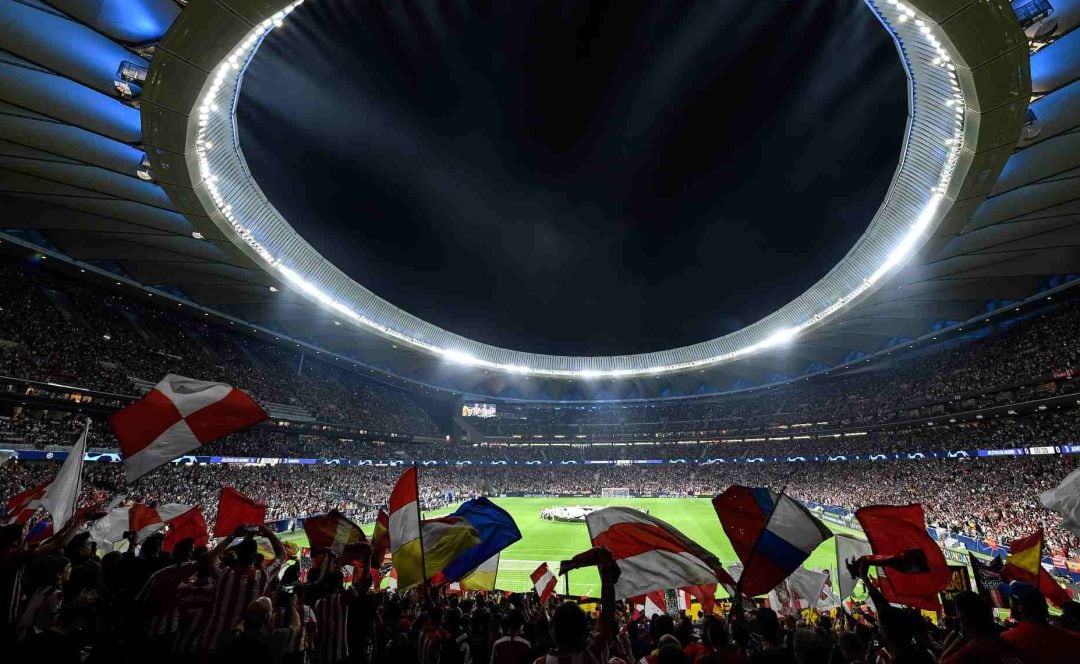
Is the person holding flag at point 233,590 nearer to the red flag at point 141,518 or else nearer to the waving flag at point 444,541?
the waving flag at point 444,541

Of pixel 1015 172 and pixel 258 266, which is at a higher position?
pixel 258 266

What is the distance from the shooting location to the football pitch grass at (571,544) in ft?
68.4

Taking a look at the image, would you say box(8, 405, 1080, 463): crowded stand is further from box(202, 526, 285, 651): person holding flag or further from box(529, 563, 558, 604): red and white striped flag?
box(202, 526, 285, 651): person holding flag

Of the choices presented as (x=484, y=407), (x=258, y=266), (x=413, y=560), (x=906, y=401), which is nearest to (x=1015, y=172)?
(x=413, y=560)

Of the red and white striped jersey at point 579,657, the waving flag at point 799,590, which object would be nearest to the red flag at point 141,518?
the red and white striped jersey at point 579,657

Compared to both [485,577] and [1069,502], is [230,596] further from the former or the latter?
[1069,502]

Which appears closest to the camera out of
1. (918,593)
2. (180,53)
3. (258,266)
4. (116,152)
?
(918,593)

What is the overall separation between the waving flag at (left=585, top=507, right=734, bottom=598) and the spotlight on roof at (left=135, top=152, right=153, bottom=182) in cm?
2066

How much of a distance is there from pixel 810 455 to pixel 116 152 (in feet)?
206

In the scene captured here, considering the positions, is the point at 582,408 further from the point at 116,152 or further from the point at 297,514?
the point at 116,152

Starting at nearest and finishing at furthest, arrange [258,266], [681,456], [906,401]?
[258,266], [906,401], [681,456]

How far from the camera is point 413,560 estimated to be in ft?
19.1

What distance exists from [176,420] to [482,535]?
17.4 feet

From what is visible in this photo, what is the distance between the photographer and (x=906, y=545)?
288 inches
